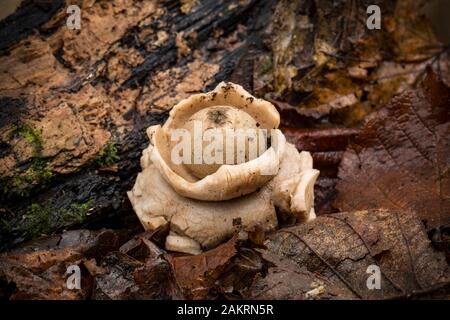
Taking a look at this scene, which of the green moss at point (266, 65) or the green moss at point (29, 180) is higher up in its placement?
the green moss at point (29, 180)

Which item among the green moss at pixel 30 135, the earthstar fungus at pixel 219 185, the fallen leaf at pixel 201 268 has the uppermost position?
the green moss at pixel 30 135

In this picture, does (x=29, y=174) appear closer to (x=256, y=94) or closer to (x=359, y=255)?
(x=256, y=94)

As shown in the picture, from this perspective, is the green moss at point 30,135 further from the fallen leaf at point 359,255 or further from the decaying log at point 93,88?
the fallen leaf at point 359,255

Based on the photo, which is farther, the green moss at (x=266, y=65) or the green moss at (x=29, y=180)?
the green moss at (x=266, y=65)

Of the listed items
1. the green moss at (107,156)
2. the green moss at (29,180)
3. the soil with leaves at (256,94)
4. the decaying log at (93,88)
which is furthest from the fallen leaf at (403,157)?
the green moss at (29,180)

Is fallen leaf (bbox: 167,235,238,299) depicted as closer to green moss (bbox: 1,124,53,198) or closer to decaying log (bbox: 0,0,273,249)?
decaying log (bbox: 0,0,273,249)

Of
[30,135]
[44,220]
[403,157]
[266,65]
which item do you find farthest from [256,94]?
[44,220]

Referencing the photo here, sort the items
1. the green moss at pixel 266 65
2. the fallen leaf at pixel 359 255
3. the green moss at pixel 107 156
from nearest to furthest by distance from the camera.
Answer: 1. the fallen leaf at pixel 359 255
2. the green moss at pixel 107 156
3. the green moss at pixel 266 65
